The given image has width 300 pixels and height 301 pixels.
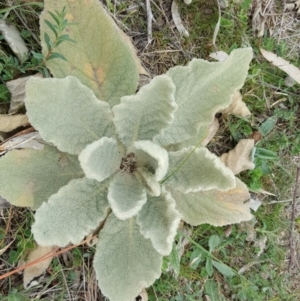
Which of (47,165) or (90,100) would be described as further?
(47,165)

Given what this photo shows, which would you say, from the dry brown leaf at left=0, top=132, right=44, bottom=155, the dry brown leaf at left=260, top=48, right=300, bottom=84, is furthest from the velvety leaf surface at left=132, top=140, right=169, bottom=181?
the dry brown leaf at left=260, top=48, right=300, bottom=84

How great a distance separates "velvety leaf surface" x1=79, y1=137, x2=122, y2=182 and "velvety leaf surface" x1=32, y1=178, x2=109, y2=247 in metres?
0.08

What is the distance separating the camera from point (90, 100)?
141 cm

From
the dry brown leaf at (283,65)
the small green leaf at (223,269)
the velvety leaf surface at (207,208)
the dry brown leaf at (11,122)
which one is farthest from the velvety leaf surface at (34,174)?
the dry brown leaf at (283,65)

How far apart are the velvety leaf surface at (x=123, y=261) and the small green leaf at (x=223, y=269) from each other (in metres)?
0.57

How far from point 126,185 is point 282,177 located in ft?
3.01

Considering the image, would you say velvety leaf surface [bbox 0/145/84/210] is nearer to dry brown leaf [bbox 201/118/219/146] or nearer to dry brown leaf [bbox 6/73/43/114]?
dry brown leaf [bbox 6/73/43/114]

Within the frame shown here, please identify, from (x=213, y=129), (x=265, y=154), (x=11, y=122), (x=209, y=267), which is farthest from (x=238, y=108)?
(x=11, y=122)

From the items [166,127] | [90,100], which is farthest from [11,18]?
[166,127]

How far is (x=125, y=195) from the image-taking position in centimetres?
141

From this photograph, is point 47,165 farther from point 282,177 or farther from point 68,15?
point 282,177

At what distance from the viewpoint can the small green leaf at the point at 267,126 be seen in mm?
2068

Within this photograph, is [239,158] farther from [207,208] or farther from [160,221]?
[160,221]

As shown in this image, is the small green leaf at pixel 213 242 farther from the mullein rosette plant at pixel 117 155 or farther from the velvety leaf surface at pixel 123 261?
the velvety leaf surface at pixel 123 261
